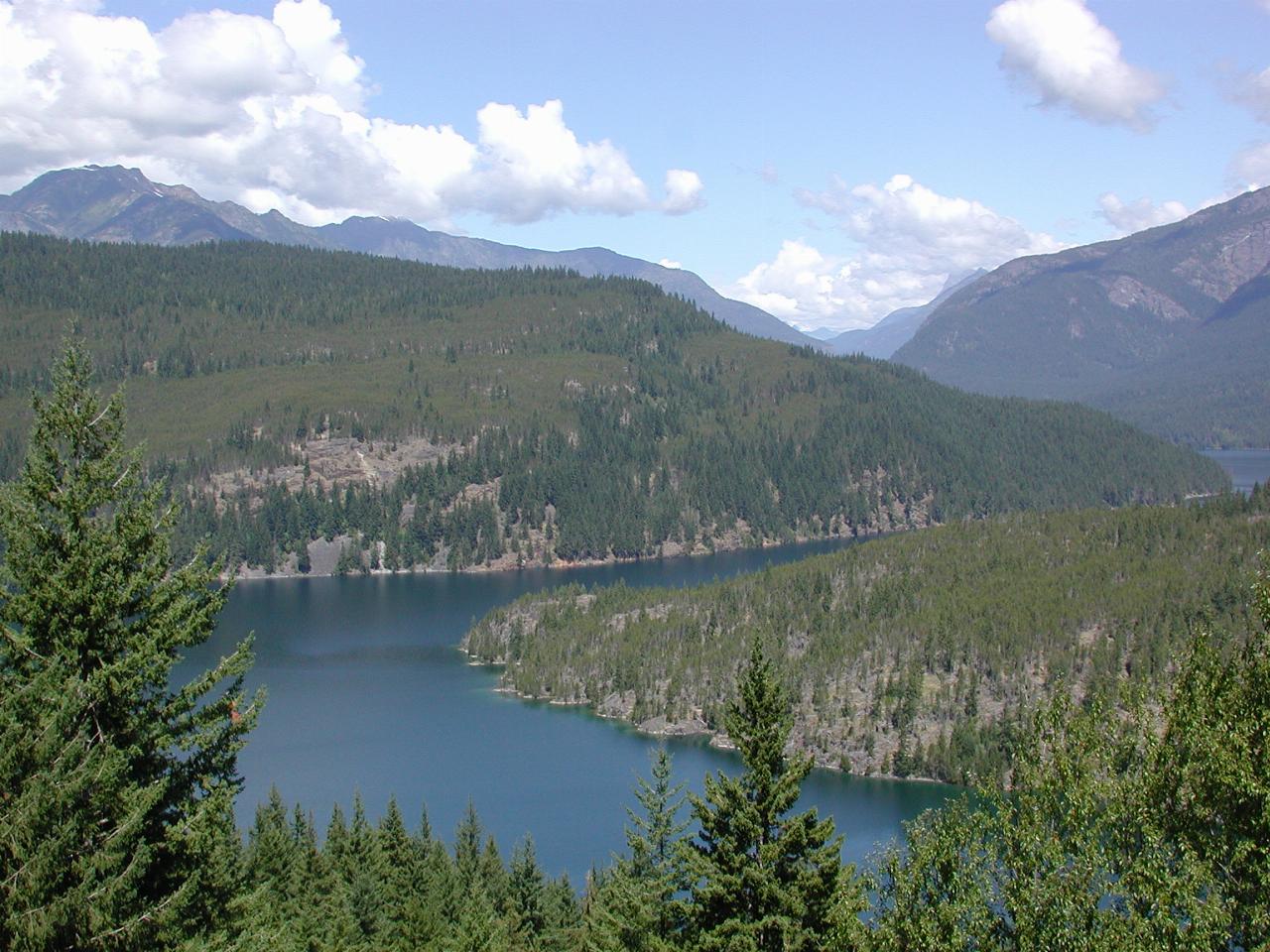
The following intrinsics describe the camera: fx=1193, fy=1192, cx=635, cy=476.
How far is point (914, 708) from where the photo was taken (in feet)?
330

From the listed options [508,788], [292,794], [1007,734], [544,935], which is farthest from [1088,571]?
[544,935]

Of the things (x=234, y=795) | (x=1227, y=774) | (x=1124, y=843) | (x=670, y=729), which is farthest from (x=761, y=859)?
(x=670, y=729)

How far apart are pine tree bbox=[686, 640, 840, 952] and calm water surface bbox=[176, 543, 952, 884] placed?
35691mm

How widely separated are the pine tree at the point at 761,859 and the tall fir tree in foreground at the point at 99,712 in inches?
374

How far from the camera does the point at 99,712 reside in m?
19.1

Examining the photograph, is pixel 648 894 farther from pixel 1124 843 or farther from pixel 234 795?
pixel 1124 843

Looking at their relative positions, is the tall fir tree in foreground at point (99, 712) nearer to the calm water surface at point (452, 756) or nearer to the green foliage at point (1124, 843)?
the green foliage at point (1124, 843)

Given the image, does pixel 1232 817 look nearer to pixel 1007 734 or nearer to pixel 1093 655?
pixel 1007 734

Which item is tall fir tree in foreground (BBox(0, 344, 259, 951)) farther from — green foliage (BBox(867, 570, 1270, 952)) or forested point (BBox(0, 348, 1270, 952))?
green foliage (BBox(867, 570, 1270, 952))

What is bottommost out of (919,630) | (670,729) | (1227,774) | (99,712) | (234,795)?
(670,729)

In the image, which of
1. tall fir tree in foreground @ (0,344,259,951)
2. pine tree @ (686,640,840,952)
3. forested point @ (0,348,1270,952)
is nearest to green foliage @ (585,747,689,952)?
pine tree @ (686,640,840,952)

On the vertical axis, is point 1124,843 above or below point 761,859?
above

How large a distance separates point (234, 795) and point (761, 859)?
406 inches

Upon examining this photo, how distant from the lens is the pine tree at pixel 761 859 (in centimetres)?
2394
